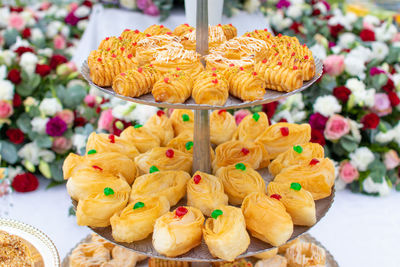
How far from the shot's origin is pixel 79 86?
3248mm

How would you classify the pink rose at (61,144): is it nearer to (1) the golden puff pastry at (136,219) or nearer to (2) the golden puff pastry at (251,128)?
(2) the golden puff pastry at (251,128)

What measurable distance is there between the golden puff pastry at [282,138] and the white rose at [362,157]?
3.72 feet

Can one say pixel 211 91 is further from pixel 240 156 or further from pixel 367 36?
pixel 367 36

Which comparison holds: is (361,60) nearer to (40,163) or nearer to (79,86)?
(79,86)

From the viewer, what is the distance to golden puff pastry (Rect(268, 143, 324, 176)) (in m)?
1.90

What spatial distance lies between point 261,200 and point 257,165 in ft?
1.25

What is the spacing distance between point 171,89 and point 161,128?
770 millimetres

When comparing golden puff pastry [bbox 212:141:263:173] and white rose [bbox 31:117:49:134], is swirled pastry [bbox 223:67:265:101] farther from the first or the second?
white rose [bbox 31:117:49:134]

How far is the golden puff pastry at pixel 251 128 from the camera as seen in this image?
6.91 ft

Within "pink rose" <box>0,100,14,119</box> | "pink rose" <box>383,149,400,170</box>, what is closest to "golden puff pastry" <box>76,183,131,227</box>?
"pink rose" <box>0,100,14,119</box>

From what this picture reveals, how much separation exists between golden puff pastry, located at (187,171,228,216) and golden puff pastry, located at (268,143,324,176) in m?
0.33

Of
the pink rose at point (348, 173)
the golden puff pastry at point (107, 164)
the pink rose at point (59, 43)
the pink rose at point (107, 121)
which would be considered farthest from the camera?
the pink rose at point (59, 43)

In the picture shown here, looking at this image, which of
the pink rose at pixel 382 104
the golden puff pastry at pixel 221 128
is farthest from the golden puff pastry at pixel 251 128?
the pink rose at pixel 382 104

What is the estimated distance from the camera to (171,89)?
141cm
